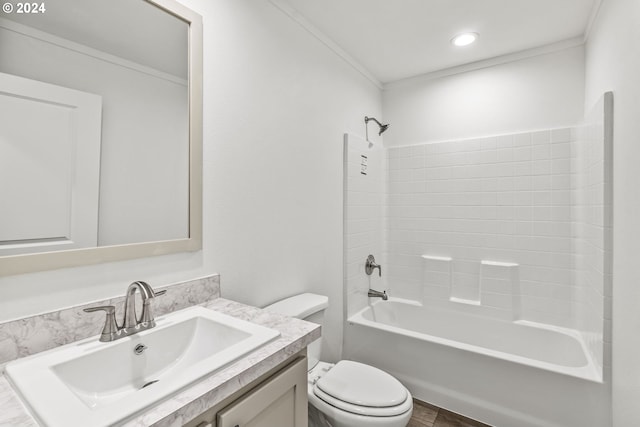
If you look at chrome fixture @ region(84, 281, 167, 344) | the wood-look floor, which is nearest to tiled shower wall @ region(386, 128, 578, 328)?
the wood-look floor

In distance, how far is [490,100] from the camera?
253cm

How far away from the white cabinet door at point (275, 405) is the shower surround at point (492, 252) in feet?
4.33

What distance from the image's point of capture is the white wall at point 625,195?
1.26 metres

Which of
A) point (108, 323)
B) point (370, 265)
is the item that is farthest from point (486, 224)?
point (108, 323)

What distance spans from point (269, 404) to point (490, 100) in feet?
8.76

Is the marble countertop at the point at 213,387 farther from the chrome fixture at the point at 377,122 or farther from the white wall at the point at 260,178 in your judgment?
the chrome fixture at the point at 377,122

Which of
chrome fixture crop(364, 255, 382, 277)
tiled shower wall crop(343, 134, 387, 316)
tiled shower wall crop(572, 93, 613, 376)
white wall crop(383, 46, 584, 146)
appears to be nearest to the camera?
tiled shower wall crop(572, 93, 613, 376)

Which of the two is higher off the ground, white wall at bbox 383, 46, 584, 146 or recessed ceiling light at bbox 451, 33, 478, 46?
recessed ceiling light at bbox 451, 33, 478, 46

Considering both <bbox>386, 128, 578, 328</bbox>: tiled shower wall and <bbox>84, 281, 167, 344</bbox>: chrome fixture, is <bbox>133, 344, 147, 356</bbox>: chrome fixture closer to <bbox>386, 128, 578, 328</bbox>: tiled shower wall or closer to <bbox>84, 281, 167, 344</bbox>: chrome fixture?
<bbox>84, 281, 167, 344</bbox>: chrome fixture

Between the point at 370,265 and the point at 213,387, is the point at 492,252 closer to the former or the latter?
the point at 370,265

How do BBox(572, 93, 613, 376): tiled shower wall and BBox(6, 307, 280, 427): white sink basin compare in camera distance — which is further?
BBox(572, 93, 613, 376): tiled shower wall

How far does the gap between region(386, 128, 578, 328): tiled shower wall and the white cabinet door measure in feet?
6.50

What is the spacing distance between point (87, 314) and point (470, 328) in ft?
8.40

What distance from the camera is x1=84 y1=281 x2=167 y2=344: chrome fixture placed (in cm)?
95
